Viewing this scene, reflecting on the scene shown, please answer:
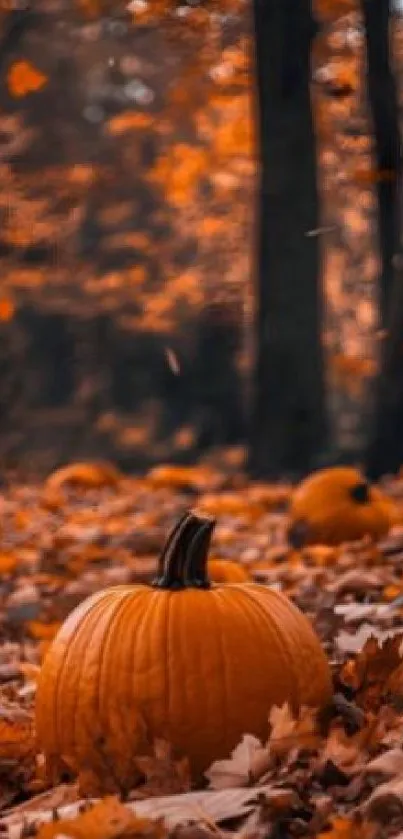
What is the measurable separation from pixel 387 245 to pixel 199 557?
25.1 feet

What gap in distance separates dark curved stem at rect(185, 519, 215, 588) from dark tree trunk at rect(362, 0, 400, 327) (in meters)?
4.26

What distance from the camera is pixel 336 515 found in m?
6.82

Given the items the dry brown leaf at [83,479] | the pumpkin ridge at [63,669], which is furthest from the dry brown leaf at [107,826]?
the dry brown leaf at [83,479]

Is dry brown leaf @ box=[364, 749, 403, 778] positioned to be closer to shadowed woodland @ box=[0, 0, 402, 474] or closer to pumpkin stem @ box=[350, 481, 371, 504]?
pumpkin stem @ box=[350, 481, 371, 504]

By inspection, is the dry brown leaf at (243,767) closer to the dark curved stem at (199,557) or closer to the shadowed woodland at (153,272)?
the dark curved stem at (199,557)

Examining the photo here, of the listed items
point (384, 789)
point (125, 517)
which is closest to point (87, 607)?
point (384, 789)

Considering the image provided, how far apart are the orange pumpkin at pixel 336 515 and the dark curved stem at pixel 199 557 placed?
367 centimetres

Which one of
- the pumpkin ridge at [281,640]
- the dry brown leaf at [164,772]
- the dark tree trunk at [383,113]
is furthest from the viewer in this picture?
the dark tree trunk at [383,113]

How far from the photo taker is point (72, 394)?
1997 centimetres

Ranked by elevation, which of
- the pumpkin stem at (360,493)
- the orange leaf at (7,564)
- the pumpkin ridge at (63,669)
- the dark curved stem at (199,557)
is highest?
the dark curved stem at (199,557)

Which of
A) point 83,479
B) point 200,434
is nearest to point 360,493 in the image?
point 83,479

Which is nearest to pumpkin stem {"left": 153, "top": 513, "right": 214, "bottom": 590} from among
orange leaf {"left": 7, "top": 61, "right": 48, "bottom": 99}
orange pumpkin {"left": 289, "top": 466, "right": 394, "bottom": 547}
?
orange pumpkin {"left": 289, "top": 466, "right": 394, "bottom": 547}

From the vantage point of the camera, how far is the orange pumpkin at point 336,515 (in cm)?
677

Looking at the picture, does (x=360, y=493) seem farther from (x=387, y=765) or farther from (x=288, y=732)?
(x=387, y=765)
